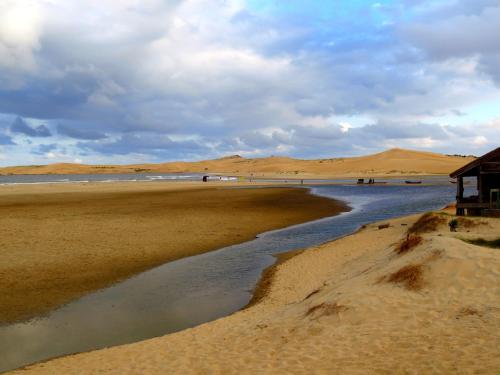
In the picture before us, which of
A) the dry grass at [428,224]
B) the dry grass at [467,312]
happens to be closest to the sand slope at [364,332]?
the dry grass at [467,312]

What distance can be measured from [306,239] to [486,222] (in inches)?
341

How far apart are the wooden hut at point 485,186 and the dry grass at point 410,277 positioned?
45.6ft

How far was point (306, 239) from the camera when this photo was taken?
23484 mm

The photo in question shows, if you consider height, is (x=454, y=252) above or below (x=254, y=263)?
above

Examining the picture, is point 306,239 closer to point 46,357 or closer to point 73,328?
point 73,328

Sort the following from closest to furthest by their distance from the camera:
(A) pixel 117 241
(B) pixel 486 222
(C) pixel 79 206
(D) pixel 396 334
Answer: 1. (D) pixel 396 334
2. (B) pixel 486 222
3. (A) pixel 117 241
4. (C) pixel 79 206

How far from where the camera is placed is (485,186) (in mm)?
23656

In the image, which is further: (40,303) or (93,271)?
(93,271)

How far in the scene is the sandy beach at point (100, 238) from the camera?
1473 centimetres

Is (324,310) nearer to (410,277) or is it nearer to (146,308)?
(410,277)

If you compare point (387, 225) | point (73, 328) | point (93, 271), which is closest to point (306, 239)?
point (387, 225)

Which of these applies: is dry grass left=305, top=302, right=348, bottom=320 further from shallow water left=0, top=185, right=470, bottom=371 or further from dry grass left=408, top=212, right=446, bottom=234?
dry grass left=408, top=212, right=446, bottom=234

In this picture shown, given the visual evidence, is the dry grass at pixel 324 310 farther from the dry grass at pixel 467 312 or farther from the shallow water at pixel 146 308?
the shallow water at pixel 146 308

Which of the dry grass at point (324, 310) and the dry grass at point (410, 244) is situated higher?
the dry grass at point (410, 244)
